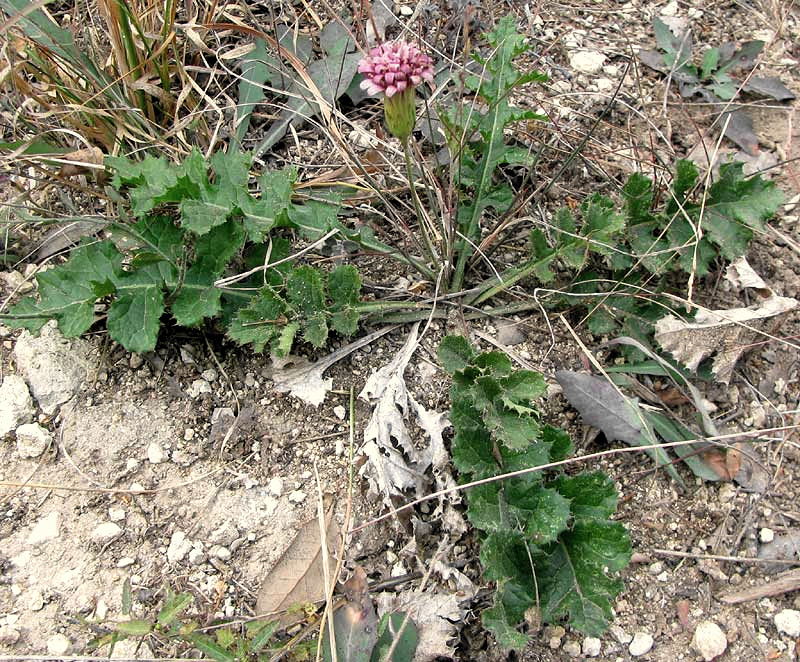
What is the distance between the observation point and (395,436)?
1.82m

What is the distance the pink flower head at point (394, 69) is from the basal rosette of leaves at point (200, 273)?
0.38 meters

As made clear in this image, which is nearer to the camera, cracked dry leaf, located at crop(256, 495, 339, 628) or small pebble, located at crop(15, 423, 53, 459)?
cracked dry leaf, located at crop(256, 495, 339, 628)

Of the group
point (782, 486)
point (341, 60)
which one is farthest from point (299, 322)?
point (782, 486)

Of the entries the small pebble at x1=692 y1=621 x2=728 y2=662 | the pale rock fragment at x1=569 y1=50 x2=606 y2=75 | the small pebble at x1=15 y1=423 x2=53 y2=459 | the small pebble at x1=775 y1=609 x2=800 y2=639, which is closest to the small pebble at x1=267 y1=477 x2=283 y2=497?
the small pebble at x1=15 y1=423 x2=53 y2=459

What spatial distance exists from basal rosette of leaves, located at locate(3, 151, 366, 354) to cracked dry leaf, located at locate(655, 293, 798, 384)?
2.88ft

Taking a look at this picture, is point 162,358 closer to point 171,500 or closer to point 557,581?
point 171,500

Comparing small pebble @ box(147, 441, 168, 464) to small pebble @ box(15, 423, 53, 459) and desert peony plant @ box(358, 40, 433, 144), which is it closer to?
small pebble @ box(15, 423, 53, 459)

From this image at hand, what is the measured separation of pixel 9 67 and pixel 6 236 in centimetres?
46

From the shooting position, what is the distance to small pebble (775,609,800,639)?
5.51 ft

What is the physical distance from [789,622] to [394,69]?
1.60 meters

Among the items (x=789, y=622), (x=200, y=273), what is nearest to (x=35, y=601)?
(x=200, y=273)

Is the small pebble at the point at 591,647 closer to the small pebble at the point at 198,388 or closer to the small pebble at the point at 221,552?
the small pebble at the point at 221,552

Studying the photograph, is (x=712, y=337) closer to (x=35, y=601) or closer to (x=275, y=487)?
(x=275, y=487)

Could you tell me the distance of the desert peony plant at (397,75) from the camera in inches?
65.9
